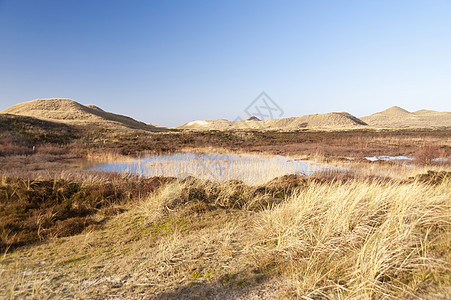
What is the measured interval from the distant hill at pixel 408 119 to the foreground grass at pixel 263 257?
4698 inches

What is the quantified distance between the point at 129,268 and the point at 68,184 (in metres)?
5.06

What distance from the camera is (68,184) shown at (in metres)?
6.70

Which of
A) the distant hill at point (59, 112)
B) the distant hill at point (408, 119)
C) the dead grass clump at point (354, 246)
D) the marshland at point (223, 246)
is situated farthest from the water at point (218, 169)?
the distant hill at point (408, 119)

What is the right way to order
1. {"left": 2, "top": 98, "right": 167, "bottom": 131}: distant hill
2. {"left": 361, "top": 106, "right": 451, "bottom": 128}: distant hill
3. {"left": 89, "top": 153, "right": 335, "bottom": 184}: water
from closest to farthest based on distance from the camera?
{"left": 89, "top": 153, "right": 335, "bottom": 184}: water < {"left": 2, "top": 98, "right": 167, "bottom": 131}: distant hill < {"left": 361, "top": 106, "right": 451, "bottom": 128}: distant hill

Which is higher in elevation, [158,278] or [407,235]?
[407,235]

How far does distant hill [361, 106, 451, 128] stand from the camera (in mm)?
107238

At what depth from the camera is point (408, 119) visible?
124562 mm

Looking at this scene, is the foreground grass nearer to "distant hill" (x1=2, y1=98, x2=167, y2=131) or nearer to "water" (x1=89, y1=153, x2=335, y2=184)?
"water" (x1=89, y1=153, x2=335, y2=184)

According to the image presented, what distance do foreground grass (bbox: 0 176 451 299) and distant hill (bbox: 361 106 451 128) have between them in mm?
119319

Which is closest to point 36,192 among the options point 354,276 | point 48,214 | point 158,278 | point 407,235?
point 48,214

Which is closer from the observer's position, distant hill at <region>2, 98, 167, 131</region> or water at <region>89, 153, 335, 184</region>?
water at <region>89, 153, 335, 184</region>

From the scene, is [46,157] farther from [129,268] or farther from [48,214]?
[129,268]

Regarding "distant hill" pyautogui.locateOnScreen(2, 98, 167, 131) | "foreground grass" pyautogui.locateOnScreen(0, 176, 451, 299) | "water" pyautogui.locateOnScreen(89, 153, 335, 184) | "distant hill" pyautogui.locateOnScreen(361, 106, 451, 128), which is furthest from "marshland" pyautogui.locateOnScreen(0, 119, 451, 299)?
"distant hill" pyautogui.locateOnScreen(361, 106, 451, 128)

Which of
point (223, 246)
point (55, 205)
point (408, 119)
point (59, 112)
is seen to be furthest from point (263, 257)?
point (408, 119)
